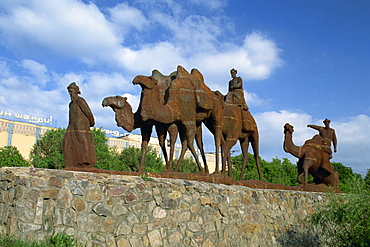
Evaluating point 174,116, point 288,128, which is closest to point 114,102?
point 174,116

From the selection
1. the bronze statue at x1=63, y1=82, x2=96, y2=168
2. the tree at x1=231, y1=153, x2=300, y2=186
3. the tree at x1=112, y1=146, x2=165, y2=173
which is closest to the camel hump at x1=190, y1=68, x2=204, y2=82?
the bronze statue at x1=63, y1=82, x2=96, y2=168

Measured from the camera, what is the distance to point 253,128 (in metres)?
12.3

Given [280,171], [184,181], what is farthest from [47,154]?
[184,181]

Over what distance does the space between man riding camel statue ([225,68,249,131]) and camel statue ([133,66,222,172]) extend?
154cm

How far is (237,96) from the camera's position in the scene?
12.0 metres

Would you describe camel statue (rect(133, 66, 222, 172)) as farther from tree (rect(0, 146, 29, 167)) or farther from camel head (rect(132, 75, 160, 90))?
tree (rect(0, 146, 29, 167))

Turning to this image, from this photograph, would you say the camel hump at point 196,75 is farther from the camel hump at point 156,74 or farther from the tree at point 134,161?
the tree at point 134,161

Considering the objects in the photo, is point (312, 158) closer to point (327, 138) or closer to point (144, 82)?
point (327, 138)

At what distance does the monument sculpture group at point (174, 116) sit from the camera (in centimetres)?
792

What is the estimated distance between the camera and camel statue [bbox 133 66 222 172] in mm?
8898

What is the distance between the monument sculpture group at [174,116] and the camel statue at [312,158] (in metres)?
1.31

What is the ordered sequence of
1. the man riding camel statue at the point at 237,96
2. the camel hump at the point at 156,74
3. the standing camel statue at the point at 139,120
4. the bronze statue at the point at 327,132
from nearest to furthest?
the standing camel statue at the point at 139,120 → the camel hump at the point at 156,74 → the man riding camel statue at the point at 237,96 → the bronze statue at the point at 327,132

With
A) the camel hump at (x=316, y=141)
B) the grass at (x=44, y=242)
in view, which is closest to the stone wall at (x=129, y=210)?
the grass at (x=44, y=242)

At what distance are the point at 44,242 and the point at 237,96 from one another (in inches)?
298
